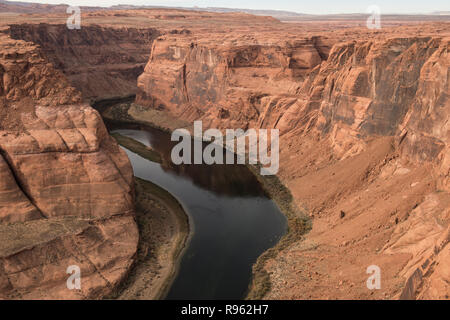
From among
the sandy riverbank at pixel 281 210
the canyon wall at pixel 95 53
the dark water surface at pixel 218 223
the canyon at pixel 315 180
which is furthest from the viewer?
the canyon wall at pixel 95 53

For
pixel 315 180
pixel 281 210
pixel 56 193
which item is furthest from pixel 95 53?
pixel 281 210

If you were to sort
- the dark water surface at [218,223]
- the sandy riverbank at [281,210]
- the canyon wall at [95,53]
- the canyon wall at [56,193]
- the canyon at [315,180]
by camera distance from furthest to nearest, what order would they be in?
the canyon wall at [95,53], the dark water surface at [218,223], the sandy riverbank at [281,210], the canyon wall at [56,193], the canyon at [315,180]

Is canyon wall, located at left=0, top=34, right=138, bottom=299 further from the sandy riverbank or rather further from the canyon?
the sandy riverbank

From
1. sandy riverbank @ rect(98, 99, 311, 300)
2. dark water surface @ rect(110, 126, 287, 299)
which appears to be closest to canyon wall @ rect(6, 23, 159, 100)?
sandy riverbank @ rect(98, 99, 311, 300)

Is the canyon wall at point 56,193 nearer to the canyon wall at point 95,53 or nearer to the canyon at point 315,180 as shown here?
the canyon at point 315,180

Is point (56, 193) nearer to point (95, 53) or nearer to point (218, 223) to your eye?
point (218, 223)

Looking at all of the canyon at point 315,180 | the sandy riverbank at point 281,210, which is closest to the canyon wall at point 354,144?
the canyon at point 315,180
